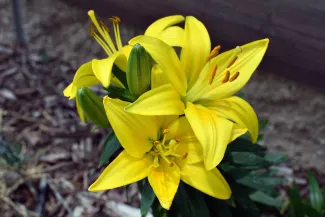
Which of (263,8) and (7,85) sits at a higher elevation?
(263,8)

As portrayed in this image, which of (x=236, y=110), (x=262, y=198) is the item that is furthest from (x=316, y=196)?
(x=236, y=110)

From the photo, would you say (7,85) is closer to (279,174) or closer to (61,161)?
(61,161)

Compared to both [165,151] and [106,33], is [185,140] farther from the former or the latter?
[106,33]

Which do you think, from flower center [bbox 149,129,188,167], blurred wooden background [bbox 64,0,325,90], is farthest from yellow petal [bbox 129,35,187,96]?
blurred wooden background [bbox 64,0,325,90]

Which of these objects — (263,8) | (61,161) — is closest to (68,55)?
(61,161)

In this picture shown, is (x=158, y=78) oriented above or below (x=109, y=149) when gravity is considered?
above

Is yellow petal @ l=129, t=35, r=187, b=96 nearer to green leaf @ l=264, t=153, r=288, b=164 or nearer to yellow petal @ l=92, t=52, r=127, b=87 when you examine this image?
yellow petal @ l=92, t=52, r=127, b=87

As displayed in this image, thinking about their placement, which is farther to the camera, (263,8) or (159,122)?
(263,8)
